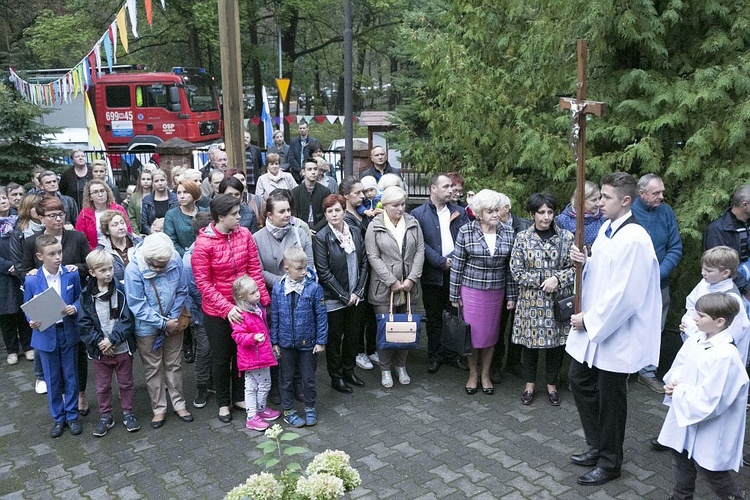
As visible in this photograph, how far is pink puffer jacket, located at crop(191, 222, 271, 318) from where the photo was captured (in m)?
5.87

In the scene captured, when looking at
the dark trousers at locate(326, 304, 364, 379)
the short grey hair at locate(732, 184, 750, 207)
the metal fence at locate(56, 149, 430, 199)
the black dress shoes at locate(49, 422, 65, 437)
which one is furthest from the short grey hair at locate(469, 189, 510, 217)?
the metal fence at locate(56, 149, 430, 199)

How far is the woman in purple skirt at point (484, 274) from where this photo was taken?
6469 millimetres

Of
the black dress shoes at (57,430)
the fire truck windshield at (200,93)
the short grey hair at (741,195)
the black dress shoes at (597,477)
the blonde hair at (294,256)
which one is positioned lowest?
the black dress shoes at (57,430)

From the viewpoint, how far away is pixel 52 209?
6203mm

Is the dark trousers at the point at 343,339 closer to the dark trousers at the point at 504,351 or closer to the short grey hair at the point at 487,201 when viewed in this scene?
the dark trousers at the point at 504,351

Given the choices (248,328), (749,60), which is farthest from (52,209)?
(749,60)

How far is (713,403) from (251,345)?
3467 mm

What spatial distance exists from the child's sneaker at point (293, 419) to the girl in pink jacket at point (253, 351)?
0.09 metres

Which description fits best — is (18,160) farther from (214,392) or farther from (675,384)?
(675,384)

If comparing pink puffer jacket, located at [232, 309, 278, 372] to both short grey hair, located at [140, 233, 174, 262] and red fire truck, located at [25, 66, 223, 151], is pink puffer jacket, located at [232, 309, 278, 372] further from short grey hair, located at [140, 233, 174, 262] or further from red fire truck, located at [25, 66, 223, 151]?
red fire truck, located at [25, 66, 223, 151]

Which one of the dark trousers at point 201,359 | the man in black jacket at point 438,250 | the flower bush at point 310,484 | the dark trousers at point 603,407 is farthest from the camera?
the man in black jacket at point 438,250

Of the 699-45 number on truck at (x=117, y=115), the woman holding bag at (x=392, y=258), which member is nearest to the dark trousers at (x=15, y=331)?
the woman holding bag at (x=392, y=258)

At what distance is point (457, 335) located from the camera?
651cm

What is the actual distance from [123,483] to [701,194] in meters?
5.64
